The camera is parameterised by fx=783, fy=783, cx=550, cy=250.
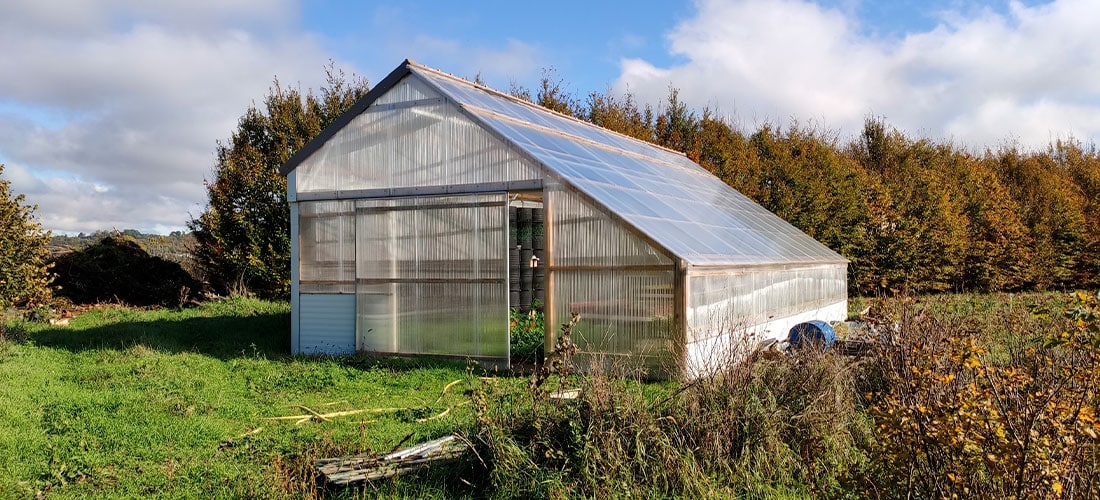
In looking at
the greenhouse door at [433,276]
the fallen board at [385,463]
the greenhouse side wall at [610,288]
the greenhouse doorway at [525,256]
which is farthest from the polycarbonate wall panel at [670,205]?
the fallen board at [385,463]

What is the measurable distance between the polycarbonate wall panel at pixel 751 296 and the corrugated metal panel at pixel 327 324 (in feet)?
17.8

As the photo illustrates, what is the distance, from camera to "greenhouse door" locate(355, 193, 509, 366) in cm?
1121

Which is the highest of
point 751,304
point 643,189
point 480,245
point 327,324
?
point 643,189

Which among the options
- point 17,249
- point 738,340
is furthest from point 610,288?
point 17,249

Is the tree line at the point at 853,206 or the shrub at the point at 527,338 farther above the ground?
the tree line at the point at 853,206

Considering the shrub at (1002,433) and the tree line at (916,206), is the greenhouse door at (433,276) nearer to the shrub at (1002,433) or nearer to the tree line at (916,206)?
the shrub at (1002,433)

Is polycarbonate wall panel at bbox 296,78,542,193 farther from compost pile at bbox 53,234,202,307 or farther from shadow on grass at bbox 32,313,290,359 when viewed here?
compost pile at bbox 53,234,202,307

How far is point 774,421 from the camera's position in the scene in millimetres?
5848

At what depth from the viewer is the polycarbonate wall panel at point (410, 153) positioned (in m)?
11.4

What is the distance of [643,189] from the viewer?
13.0 metres

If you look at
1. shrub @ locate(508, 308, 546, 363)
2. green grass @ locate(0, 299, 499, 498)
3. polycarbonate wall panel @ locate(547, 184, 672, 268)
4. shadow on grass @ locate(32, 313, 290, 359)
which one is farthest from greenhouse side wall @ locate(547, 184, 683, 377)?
shadow on grass @ locate(32, 313, 290, 359)

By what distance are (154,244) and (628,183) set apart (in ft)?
50.8

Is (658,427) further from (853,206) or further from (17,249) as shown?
(853,206)

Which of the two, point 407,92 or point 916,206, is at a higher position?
point 407,92
